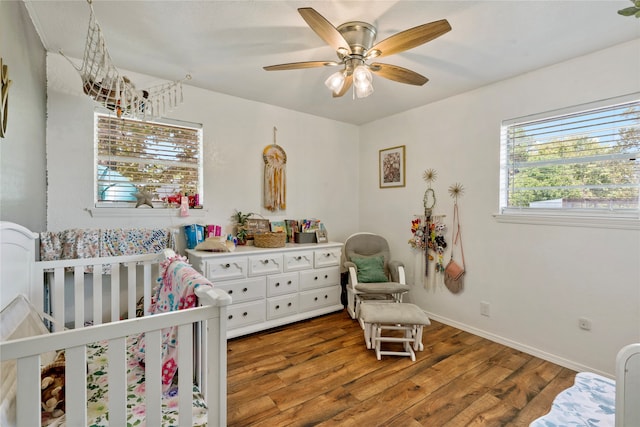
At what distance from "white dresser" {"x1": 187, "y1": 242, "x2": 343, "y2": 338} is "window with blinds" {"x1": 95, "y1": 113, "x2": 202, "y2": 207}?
71 centimetres

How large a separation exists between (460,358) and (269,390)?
1.56 metres

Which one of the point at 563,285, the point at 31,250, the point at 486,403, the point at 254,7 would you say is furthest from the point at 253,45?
the point at 563,285

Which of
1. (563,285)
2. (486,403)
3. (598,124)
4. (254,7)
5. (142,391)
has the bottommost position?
(486,403)

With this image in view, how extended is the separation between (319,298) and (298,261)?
529mm

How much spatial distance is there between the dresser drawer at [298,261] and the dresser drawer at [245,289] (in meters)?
0.31

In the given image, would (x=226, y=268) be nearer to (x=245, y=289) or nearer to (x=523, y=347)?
(x=245, y=289)

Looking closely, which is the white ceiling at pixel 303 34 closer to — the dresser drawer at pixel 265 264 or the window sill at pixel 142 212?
the window sill at pixel 142 212

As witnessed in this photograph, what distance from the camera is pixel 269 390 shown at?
6.38ft

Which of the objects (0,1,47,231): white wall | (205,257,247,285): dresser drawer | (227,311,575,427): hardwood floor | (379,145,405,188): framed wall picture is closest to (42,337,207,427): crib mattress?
(227,311,575,427): hardwood floor

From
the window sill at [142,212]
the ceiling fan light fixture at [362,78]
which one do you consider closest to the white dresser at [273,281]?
the window sill at [142,212]

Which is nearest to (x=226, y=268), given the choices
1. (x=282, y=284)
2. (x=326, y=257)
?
(x=282, y=284)

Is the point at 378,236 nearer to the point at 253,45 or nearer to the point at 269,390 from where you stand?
the point at 269,390

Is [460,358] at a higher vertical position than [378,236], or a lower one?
lower

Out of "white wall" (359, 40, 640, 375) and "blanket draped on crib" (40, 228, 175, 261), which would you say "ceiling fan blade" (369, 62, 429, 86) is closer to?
"white wall" (359, 40, 640, 375)
